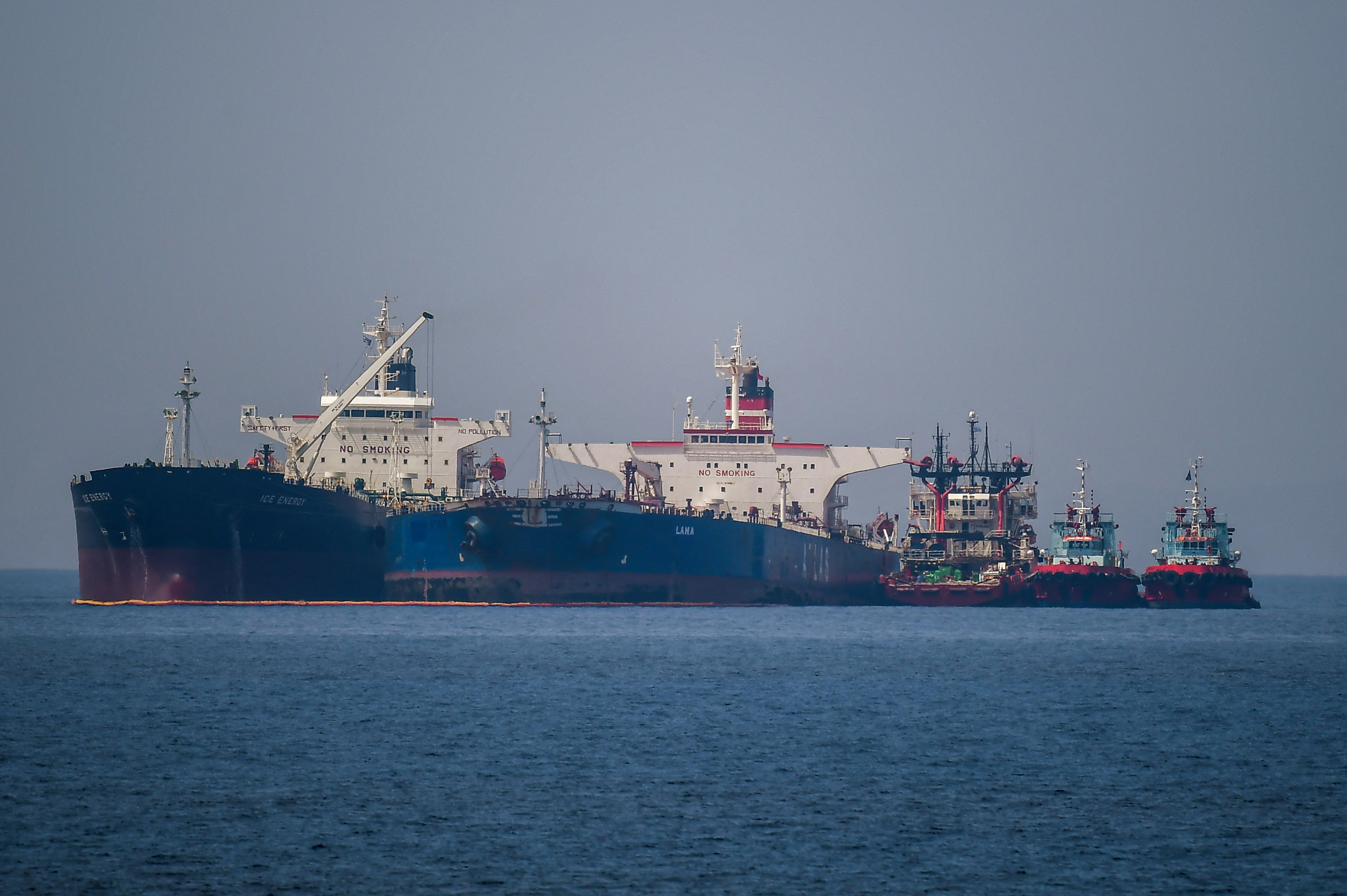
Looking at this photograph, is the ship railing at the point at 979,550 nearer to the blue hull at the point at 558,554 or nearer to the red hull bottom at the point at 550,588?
the blue hull at the point at 558,554

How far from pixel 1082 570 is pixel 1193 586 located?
6.22 metres

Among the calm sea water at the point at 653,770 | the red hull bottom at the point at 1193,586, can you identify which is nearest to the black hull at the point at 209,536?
the calm sea water at the point at 653,770

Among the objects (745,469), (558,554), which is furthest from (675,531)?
(745,469)

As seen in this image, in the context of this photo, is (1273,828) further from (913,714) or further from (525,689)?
(525,689)

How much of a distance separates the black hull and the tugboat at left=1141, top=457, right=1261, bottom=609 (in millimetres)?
40049

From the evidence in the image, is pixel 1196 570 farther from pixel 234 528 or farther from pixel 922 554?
pixel 234 528

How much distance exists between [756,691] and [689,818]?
12820 mm

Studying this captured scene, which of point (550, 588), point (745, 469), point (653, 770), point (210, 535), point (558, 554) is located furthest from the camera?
point (745, 469)

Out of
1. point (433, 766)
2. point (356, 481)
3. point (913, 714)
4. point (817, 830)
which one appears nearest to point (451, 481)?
point (356, 481)

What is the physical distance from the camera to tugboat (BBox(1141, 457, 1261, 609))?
73250 mm

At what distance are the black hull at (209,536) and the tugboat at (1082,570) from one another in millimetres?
33681

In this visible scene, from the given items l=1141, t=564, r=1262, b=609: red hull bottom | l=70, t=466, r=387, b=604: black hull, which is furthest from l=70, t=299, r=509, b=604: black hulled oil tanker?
l=1141, t=564, r=1262, b=609: red hull bottom

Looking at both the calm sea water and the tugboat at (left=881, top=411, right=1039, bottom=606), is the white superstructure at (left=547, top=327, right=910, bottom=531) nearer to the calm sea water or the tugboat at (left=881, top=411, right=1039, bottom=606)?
the tugboat at (left=881, top=411, right=1039, bottom=606)

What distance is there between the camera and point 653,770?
2189 centimetres
